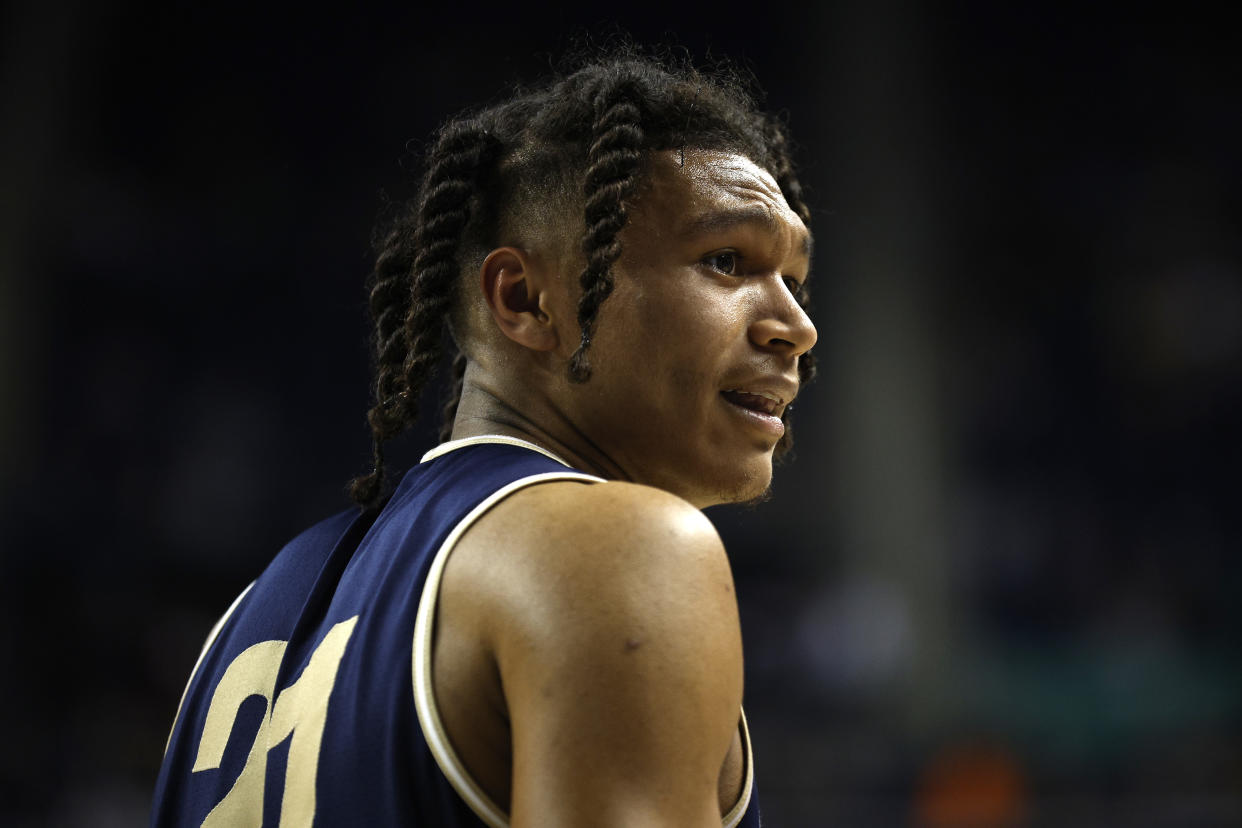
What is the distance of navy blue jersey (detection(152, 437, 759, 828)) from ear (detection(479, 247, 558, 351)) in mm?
181

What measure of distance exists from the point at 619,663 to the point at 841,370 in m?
7.72

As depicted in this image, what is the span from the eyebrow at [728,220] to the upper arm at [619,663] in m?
0.51

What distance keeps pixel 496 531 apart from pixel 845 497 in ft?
24.8

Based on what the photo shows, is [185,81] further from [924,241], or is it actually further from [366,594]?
[366,594]

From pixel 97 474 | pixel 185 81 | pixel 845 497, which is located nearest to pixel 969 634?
pixel 845 497

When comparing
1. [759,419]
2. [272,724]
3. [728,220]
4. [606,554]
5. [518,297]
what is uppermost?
[728,220]

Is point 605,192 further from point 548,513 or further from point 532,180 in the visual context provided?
point 548,513

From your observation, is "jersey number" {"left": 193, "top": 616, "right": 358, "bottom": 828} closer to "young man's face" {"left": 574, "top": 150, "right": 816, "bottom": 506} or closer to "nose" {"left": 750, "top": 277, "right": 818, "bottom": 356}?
"young man's face" {"left": 574, "top": 150, "right": 816, "bottom": 506}

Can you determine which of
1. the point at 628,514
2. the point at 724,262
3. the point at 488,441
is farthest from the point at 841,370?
the point at 628,514

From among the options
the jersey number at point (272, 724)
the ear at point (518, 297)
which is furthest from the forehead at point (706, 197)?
the jersey number at point (272, 724)

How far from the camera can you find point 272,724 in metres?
1.31

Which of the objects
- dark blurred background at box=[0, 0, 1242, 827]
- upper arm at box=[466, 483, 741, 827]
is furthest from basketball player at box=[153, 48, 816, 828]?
dark blurred background at box=[0, 0, 1242, 827]

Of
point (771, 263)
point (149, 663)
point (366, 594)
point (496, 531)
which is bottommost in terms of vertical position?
point (149, 663)

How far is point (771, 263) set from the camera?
1.61 metres
